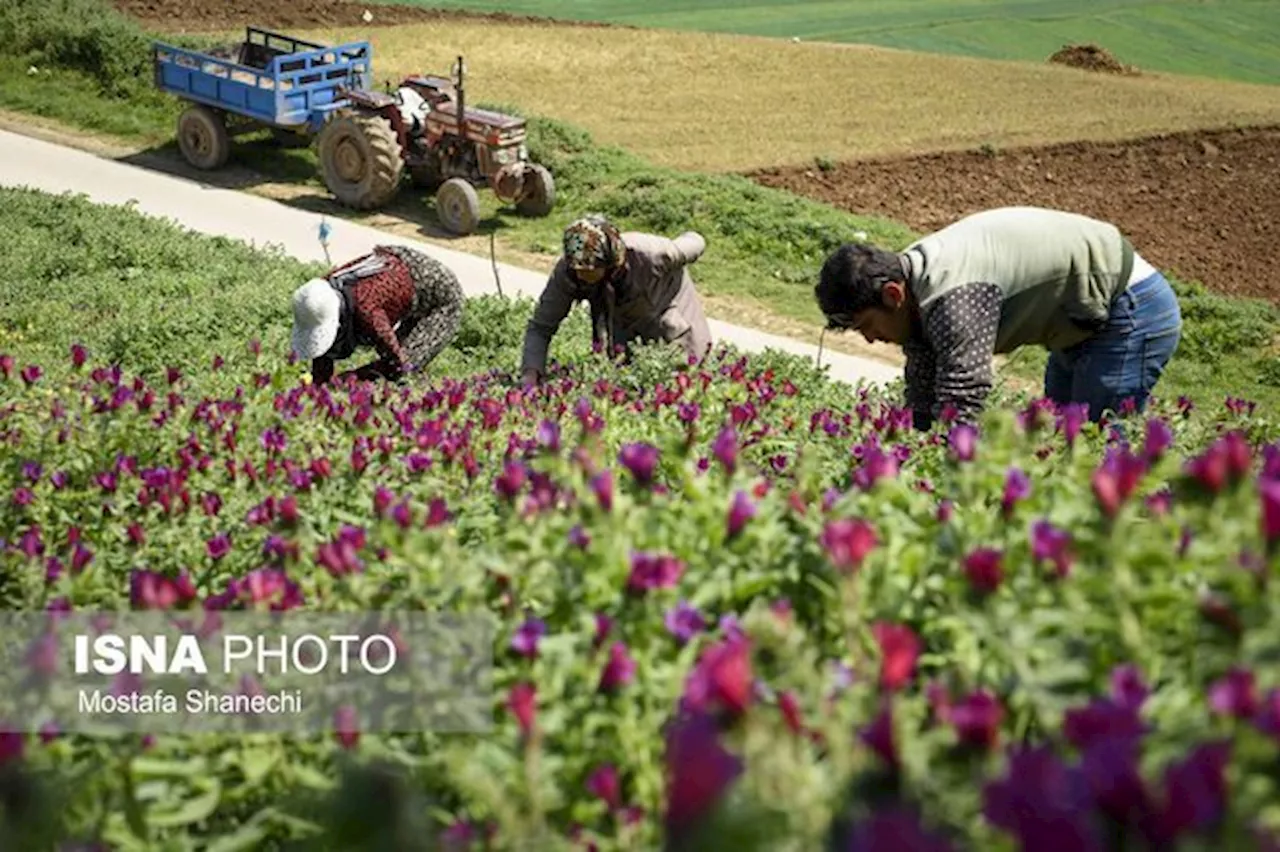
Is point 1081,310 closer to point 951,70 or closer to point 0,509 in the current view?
point 0,509

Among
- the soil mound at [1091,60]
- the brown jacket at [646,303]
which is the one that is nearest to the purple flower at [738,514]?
the brown jacket at [646,303]

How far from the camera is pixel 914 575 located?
104 inches

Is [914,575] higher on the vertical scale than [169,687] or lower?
higher

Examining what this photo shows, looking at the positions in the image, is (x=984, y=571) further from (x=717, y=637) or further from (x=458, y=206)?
(x=458, y=206)

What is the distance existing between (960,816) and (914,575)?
793mm

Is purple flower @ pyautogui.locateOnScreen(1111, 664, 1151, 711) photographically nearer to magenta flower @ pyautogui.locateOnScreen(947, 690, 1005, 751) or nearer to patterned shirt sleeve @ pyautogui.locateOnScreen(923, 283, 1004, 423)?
magenta flower @ pyautogui.locateOnScreen(947, 690, 1005, 751)

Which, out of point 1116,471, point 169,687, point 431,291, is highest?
point 1116,471

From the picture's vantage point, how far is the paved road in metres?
12.5

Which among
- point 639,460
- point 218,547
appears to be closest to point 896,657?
point 639,460

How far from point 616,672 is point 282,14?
74.3 ft

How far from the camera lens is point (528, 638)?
2.44m

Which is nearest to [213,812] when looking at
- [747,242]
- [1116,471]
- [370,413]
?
[1116,471]

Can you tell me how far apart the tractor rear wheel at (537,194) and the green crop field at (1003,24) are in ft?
34.9
